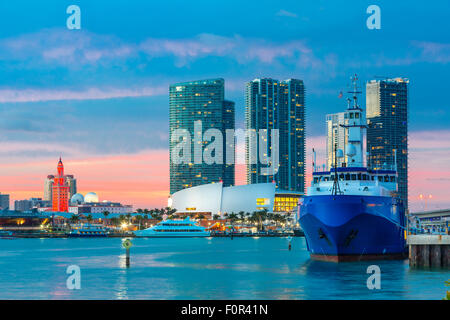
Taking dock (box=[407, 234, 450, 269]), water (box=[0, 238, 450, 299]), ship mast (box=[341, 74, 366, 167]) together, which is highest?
ship mast (box=[341, 74, 366, 167])

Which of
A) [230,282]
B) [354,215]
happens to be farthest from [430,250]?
[230,282]

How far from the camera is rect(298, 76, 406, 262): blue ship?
6681cm

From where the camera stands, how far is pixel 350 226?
66.6 m

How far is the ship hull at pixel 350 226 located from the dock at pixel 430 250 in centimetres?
600

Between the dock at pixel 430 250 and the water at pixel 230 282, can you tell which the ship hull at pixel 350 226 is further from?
the dock at pixel 430 250

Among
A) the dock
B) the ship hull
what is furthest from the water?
the ship hull

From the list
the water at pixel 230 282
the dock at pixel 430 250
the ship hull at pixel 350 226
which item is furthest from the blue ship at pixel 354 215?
the dock at pixel 430 250

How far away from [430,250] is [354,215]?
8.61m

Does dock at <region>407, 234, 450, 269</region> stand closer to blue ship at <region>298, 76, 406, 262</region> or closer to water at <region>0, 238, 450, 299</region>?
water at <region>0, 238, 450, 299</region>

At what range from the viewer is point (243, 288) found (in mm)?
57750

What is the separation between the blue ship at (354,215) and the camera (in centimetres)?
6681
